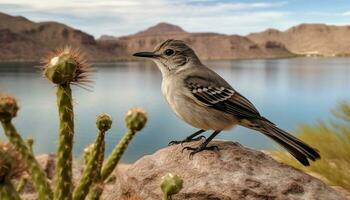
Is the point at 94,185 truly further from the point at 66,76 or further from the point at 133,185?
the point at 66,76

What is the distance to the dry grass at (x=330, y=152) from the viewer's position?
11.5 m

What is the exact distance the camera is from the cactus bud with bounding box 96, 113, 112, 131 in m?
6.10

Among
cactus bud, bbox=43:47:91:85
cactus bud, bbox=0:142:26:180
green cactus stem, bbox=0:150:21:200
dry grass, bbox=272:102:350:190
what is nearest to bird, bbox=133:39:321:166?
cactus bud, bbox=43:47:91:85

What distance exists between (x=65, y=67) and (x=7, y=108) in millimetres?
608

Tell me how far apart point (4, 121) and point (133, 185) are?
2.36m

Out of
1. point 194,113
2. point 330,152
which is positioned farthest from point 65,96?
point 330,152

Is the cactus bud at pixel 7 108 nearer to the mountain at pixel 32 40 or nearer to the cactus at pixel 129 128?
the cactus at pixel 129 128

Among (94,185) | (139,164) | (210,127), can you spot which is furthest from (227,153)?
(94,185)

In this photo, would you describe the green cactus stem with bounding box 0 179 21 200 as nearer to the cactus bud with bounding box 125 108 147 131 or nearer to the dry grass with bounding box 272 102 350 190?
the cactus bud with bounding box 125 108 147 131

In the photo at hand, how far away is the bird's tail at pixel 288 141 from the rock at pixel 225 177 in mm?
391

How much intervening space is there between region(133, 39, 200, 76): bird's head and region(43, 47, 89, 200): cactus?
1718 mm

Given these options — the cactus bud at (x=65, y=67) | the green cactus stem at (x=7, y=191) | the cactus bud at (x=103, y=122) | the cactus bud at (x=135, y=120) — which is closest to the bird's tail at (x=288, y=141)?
the cactus bud at (x=135, y=120)

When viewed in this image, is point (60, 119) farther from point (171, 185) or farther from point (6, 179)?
point (171, 185)

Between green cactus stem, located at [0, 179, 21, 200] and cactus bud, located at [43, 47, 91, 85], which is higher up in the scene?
cactus bud, located at [43, 47, 91, 85]
